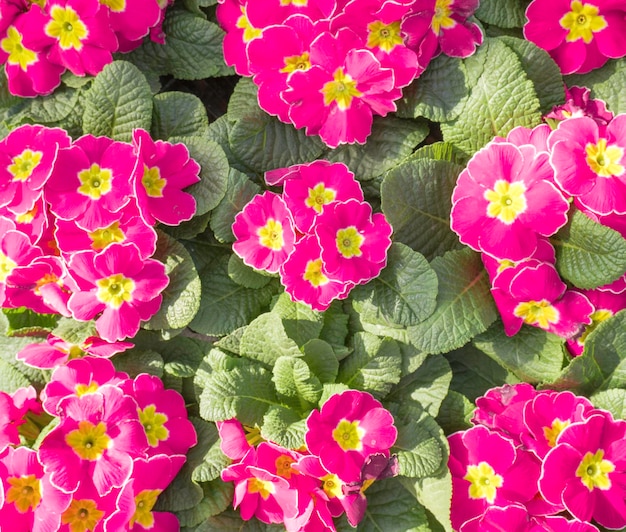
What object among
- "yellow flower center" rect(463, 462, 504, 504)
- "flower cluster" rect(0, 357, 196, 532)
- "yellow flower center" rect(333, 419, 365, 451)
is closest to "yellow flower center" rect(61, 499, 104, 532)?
"flower cluster" rect(0, 357, 196, 532)

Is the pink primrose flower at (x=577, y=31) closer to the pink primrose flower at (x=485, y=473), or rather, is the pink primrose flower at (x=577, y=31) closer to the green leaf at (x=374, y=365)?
the green leaf at (x=374, y=365)

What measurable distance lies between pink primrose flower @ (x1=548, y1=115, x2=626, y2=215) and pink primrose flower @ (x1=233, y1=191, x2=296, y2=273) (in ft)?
2.26

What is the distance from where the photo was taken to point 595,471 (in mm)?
1765

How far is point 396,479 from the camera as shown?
196cm

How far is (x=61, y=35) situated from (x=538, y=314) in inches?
58.3

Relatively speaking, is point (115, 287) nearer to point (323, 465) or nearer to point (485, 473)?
point (323, 465)

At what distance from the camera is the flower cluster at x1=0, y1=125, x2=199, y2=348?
1.78 m

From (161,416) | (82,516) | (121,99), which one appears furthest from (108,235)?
(82,516)

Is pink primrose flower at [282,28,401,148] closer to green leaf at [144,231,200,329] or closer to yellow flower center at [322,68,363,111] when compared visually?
yellow flower center at [322,68,363,111]

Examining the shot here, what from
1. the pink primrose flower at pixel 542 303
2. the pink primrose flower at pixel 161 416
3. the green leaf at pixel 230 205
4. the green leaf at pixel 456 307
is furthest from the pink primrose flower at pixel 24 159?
the pink primrose flower at pixel 542 303

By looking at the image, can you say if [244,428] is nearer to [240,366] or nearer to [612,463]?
[240,366]

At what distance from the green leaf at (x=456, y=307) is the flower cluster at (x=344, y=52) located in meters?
0.42

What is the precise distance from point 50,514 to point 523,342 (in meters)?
1.27

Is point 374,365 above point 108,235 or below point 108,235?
below
